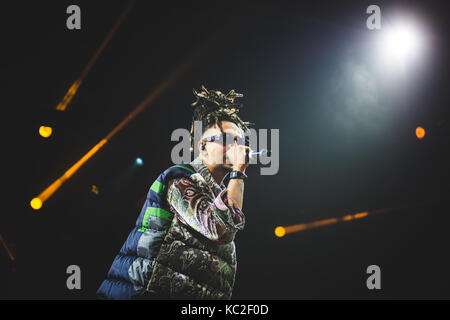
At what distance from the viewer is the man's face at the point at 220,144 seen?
1824 millimetres

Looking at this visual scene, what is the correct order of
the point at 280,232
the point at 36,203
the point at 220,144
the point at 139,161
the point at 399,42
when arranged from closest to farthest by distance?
the point at 220,144, the point at 36,203, the point at 139,161, the point at 280,232, the point at 399,42

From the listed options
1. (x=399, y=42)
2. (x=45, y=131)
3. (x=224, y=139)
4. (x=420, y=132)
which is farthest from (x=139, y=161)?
(x=420, y=132)

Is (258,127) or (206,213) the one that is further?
(258,127)

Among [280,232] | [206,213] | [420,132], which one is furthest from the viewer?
[420,132]

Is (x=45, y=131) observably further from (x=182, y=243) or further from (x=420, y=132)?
(x=420, y=132)

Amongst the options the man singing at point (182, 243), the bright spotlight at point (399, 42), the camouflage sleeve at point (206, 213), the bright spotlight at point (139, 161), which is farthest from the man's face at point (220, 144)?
the bright spotlight at point (399, 42)

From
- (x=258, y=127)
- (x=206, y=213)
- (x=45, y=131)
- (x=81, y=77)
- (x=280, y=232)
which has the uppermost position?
(x=81, y=77)

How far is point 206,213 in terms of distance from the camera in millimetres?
1474

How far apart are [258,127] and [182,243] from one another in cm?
147

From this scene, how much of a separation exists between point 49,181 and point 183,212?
1.50 m

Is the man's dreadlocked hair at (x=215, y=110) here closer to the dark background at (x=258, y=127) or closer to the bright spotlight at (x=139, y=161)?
the dark background at (x=258, y=127)

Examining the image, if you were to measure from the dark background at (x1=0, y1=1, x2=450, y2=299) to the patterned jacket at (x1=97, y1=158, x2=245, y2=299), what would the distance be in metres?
0.98

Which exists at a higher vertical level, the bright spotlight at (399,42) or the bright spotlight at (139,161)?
the bright spotlight at (399,42)
